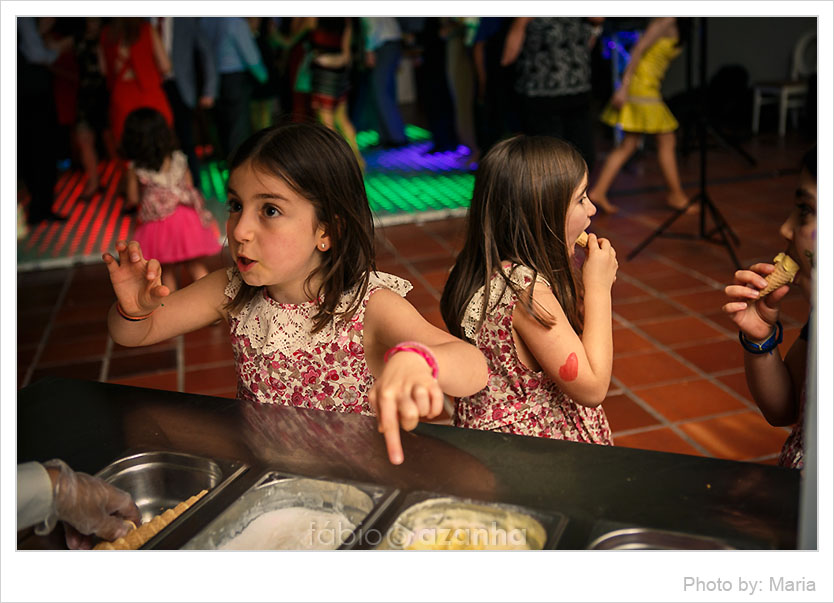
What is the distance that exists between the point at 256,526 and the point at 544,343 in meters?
0.81

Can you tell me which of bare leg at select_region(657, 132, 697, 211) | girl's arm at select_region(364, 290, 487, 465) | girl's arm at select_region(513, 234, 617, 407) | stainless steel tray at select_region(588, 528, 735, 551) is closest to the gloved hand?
girl's arm at select_region(364, 290, 487, 465)

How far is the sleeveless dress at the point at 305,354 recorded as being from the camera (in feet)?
5.98

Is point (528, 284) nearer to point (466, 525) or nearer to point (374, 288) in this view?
point (374, 288)

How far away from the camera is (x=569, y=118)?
5.83 m

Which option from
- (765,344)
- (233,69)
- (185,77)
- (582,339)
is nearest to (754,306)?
(765,344)

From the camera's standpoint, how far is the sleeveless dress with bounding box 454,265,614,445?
191cm

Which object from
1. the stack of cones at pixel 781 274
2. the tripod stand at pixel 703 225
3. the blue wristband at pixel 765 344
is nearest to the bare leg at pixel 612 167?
the tripod stand at pixel 703 225

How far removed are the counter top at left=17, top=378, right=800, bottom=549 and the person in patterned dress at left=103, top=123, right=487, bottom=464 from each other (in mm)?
255

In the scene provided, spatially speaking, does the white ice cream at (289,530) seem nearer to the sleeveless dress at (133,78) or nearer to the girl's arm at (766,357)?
the girl's arm at (766,357)

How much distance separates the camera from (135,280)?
1738 mm

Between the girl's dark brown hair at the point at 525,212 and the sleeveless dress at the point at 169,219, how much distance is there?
2.96m

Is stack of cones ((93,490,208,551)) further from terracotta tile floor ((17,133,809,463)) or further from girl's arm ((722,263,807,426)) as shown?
terracotta tile floor ((17,133,809,463))

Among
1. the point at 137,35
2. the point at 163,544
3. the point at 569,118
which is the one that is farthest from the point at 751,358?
the point at 137,35

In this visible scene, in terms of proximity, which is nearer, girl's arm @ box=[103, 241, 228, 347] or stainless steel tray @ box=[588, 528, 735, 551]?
stainless steel tray @ box=[588, 528, 735, 551]
